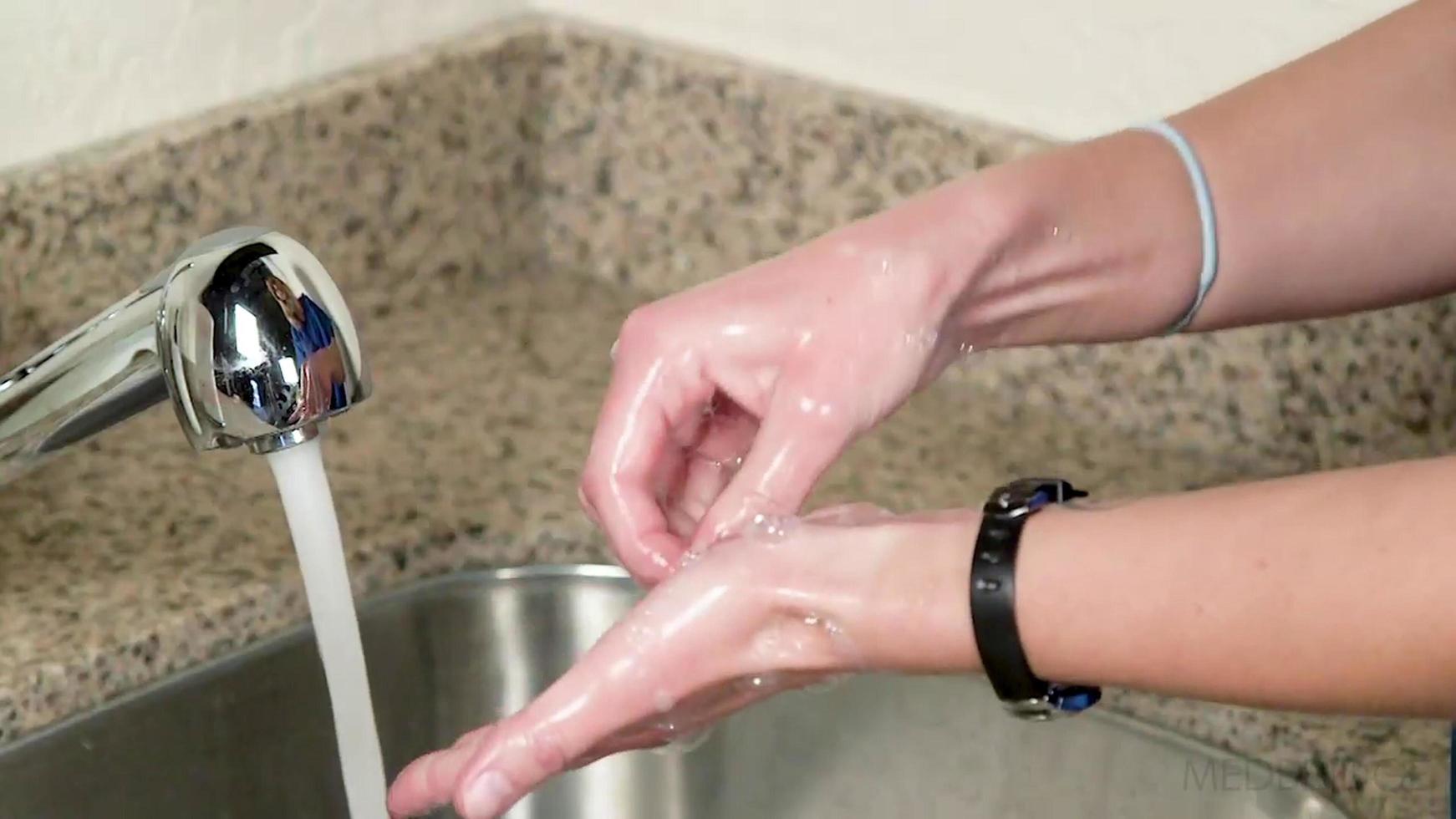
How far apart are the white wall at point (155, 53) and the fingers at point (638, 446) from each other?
0.37 m

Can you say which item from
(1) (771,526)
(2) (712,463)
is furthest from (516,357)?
(1) (771,526)

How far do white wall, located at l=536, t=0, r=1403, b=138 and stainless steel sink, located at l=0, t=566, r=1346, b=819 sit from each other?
0.29m

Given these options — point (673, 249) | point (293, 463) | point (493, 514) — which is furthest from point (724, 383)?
point (673, 249)

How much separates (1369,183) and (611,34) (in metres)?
0.48

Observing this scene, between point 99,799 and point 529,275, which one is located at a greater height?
point 529,275

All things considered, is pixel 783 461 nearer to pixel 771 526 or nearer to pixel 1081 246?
pixel 771 526

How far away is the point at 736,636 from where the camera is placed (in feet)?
1.75

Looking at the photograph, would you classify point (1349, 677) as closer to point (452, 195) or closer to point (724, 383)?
point (724, 383)

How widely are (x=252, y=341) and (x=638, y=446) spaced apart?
14cm

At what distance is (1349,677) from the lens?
1.48 feet

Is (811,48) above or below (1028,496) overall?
above

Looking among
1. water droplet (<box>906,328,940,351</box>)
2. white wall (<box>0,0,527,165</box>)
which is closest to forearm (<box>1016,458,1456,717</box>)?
water droplet (<box>906,328,940,351</box>)

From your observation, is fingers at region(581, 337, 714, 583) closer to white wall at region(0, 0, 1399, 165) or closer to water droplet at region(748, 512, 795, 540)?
water droplet at region(748, 512, 795, 540)

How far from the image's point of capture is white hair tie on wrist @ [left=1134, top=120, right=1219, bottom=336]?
→ 65 centimetres
